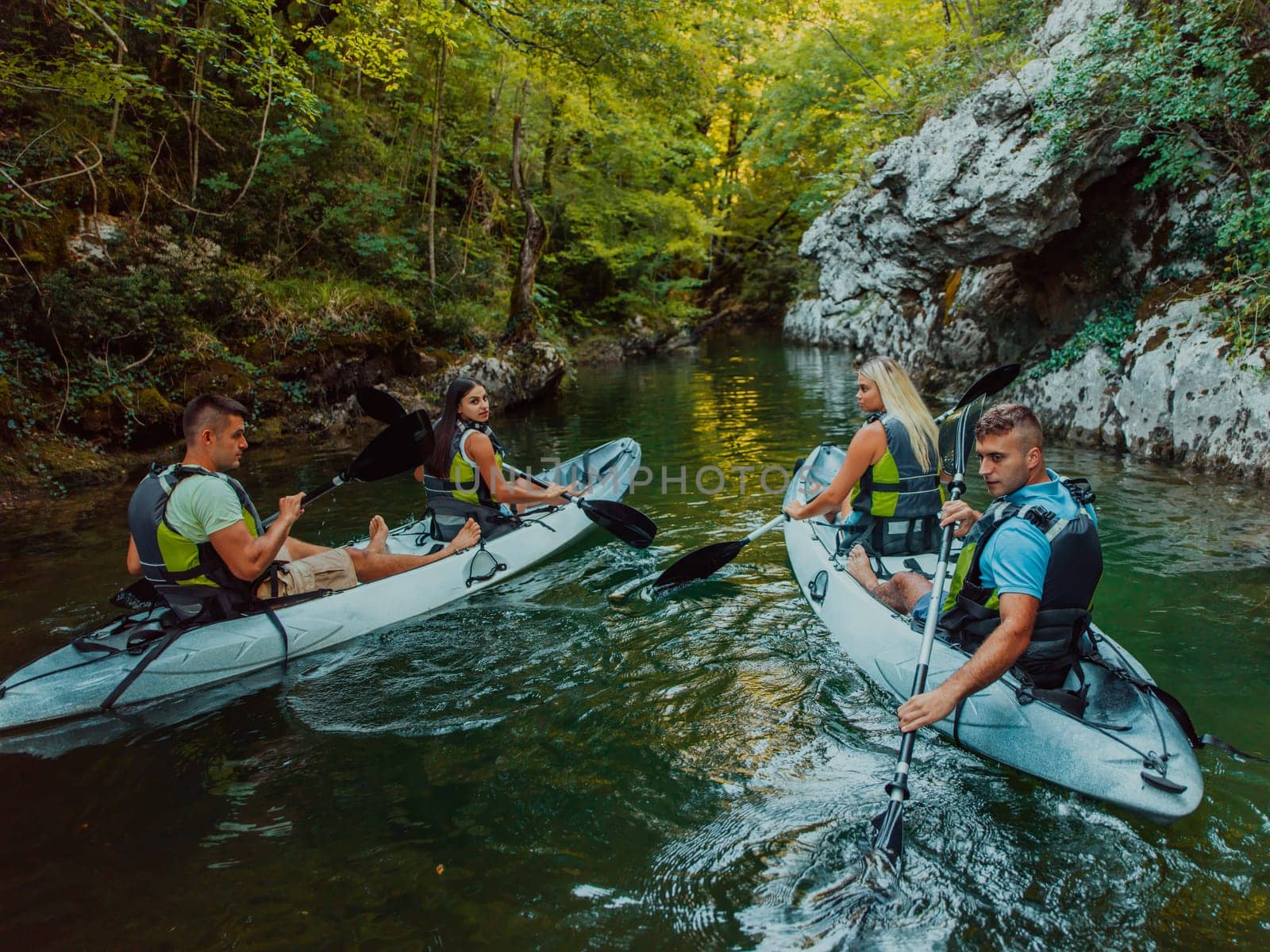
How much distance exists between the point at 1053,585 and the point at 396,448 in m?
4.24

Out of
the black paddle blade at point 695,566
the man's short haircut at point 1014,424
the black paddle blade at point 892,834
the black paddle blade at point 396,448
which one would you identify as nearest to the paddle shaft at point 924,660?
the black paddle blade at point 892,834

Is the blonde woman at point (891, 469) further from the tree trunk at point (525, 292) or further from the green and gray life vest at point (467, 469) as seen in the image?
the tree trunk at point (525, 292)

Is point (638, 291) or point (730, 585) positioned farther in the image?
point (638, 291)

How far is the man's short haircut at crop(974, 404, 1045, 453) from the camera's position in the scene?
8.77ft

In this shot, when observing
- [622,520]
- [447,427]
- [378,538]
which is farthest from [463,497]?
[622,520]

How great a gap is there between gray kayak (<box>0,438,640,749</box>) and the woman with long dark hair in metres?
0.43

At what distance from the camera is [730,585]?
5.20m

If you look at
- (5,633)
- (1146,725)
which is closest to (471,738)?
(1146,725)

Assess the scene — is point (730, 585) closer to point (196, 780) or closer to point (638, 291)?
point (196, 780)

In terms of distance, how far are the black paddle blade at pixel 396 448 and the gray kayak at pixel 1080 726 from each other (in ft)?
10.9

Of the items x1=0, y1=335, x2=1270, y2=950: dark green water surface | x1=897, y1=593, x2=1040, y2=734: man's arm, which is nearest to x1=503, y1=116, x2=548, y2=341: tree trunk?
x1=0, y1=335, x2=1270, y2=950: dark green water surface

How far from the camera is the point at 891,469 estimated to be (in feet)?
14.0

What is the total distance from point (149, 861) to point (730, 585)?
3624 millimetres

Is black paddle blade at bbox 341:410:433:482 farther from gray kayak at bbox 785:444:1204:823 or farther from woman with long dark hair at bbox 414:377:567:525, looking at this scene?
gray kayak at bbox 785:444:1204:823
